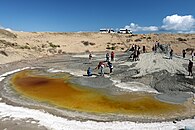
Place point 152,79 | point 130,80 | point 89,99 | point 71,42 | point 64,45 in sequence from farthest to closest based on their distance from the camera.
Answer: point 71,42, point 64,45, point 130,80, point 152,79, point 89,99

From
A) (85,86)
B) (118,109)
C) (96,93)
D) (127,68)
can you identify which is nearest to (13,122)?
(118,109)

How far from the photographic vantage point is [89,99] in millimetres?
25859

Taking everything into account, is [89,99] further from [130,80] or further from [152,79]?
[152,79]

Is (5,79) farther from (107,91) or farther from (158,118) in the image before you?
(158,118)

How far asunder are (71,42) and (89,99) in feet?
226

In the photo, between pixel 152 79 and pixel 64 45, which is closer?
pixel 152 79

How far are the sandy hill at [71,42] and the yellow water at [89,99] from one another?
2510 centimetres

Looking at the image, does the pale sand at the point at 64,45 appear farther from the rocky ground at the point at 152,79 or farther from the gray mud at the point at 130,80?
the gray mud at the point at 130,80

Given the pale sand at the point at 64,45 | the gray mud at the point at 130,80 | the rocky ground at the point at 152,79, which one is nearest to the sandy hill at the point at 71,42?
the pale sand at the point at 64,45

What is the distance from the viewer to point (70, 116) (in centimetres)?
2062

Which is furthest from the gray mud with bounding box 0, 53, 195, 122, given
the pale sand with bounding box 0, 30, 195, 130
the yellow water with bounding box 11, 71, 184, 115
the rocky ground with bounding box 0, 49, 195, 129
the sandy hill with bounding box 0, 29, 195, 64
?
the sandy hill with bounding box 0, 29, 195, 64

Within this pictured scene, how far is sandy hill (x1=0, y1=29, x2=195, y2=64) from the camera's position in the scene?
67188mm

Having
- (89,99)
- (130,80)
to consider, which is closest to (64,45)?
(130,80)

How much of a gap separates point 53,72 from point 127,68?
1220cm
